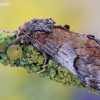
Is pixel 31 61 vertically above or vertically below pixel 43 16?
below

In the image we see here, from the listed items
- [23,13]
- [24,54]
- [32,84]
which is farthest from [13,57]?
[23,13]

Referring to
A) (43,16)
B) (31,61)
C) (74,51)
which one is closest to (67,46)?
(74,51)

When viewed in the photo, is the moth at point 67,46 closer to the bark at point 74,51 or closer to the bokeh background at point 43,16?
the bark at point 74,51

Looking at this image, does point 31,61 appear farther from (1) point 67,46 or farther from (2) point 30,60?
(1) point 67,46

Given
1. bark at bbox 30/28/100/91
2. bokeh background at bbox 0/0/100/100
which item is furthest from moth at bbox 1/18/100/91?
bokeh background at bbox 0/0/100/100

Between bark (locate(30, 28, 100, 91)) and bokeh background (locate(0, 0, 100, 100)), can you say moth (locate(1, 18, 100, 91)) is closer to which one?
bark (locate(30, 28, 100, 91))

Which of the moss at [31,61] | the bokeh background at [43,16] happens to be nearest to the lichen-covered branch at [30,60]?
the moss at [31,61]
